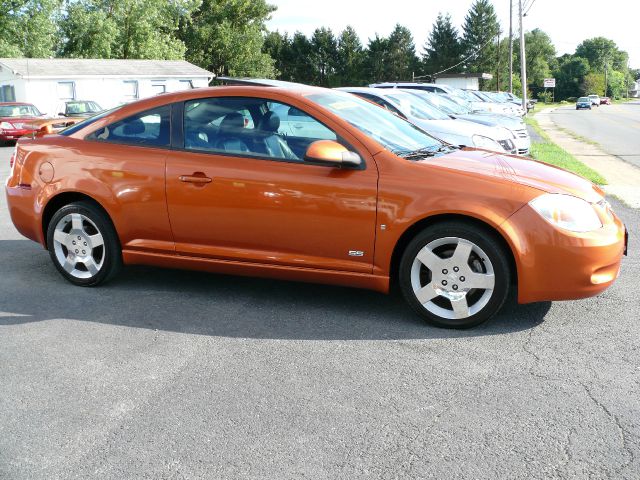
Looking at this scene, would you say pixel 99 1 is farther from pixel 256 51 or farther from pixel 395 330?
pixel 395 330

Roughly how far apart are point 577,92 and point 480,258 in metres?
156

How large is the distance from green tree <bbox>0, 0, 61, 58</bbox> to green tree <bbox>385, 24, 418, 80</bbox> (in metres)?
57.1

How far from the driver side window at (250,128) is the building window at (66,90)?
41.8m

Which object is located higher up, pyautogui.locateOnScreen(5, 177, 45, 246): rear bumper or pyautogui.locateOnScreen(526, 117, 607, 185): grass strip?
pyautogui.locateOnScreen(526, 117, 607, 185): grass strip

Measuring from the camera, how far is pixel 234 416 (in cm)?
347

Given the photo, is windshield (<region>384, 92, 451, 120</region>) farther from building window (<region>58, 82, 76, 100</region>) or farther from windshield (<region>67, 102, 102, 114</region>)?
building window (<region>58, 82, 76, 100</region>)

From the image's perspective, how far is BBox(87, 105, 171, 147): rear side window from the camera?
17.4 feet

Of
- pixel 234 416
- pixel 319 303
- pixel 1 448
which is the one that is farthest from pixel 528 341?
pixel 1 448

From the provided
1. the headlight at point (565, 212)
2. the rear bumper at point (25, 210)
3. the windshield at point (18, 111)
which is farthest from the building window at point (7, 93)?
the headlight at point (565, 212)

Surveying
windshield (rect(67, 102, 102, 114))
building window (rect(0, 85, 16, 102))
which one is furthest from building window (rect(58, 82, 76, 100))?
windshield (rect(67, 102, 102, 114))

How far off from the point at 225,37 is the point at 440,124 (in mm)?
68251

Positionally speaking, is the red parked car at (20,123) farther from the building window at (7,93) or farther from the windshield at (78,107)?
the building window at (7,93)

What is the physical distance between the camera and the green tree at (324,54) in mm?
99250

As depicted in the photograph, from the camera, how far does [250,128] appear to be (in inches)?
200
